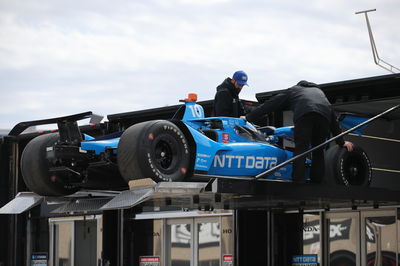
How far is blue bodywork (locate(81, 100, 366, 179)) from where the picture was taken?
885cm

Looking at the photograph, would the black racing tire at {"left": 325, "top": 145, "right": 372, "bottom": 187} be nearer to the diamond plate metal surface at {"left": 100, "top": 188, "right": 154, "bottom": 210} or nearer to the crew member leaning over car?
the crew member leaning over car

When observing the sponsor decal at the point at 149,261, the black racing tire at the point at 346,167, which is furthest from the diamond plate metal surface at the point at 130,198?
the sponsor decal at the point at 149,261

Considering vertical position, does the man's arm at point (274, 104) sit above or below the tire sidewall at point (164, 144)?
above

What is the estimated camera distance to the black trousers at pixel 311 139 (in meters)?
9.22

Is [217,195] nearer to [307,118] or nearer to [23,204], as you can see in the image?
[307,118]

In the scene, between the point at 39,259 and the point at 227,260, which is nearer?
the point at 227,260

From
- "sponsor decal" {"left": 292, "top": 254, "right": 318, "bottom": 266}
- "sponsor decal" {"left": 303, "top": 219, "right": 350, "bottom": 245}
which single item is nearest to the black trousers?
"sponsor decal" {"left": 303, "top": 219, "right": 350, "bottom": 245}

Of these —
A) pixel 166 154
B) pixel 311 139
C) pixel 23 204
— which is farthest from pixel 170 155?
pixel 23 204

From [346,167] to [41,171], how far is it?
3699mm

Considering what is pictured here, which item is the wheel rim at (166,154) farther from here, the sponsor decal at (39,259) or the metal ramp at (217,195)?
the sponsor decal at (39,259)

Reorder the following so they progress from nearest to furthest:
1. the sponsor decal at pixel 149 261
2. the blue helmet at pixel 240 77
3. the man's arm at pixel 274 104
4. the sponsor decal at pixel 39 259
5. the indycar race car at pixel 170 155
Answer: the indycar race car at pixel 170 155
the man's arm at pixel 274 104
the blue helmet at pixel 240 77
the sponsor decal at pixel 149 261
the sponsor decal at pixel 39 259

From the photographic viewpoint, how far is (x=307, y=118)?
9.23 m

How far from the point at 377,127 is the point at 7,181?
659 centimetres

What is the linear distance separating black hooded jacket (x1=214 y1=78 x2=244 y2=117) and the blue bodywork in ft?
1.26
